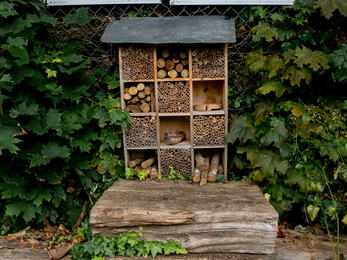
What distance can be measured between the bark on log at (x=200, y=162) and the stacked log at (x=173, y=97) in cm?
59

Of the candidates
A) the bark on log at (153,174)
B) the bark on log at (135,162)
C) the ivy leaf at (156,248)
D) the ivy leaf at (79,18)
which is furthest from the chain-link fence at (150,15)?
the ivy leaf at (156,248)

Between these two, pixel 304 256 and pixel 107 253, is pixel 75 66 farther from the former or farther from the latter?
pixel 304 256

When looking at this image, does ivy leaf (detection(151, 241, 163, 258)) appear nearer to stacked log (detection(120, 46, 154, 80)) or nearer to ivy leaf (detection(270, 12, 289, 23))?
stacked log (detection(120, 46, 154, 80))

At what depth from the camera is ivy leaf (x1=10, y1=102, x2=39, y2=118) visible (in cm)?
218

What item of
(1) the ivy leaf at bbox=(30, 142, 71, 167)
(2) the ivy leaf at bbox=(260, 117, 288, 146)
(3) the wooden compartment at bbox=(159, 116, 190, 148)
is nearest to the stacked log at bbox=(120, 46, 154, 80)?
(3) the wooden compartment at bbox=(159, 116, 190, 148)

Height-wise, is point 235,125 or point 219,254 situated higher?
point 235,125

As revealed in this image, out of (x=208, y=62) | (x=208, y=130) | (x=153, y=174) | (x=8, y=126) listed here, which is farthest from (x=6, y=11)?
→ (x=208, y=130)

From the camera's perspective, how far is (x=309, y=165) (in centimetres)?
236

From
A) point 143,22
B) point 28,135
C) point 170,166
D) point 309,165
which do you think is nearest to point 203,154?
point 170,166

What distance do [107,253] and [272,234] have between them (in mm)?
1338

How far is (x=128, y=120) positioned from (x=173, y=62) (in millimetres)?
764

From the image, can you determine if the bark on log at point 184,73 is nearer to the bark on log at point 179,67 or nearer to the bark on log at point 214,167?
the bark on log at point 179,67

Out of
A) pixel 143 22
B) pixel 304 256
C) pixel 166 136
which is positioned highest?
pixel 143 22

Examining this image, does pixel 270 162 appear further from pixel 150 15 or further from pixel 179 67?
pixel 150 15
